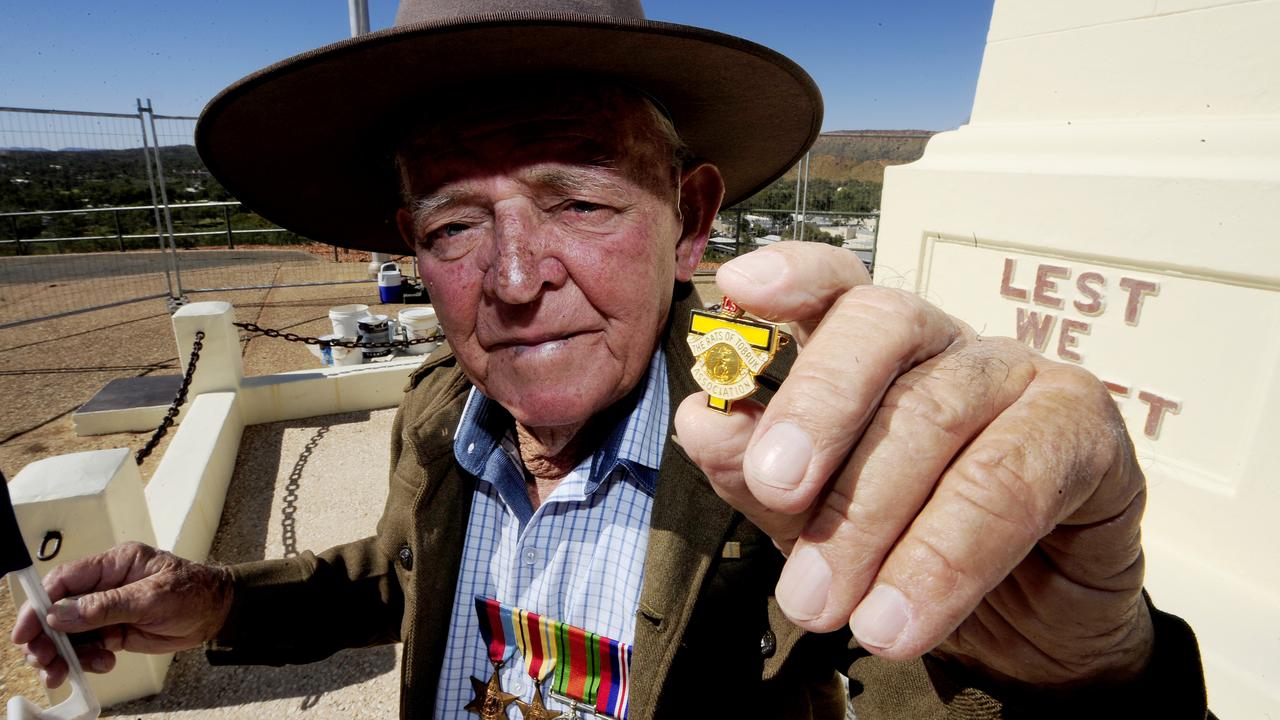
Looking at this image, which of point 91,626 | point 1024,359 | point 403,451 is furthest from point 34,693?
point 1024,359

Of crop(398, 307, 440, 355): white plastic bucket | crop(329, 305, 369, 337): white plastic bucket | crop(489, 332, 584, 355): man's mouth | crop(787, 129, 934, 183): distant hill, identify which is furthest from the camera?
crop(787, 129, 934, 183): distant hill

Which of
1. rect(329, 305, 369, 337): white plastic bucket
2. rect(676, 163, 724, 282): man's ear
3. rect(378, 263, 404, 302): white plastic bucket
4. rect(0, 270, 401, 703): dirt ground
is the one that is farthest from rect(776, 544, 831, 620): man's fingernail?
rect(378, 263, 404, 302): white plastic bucket

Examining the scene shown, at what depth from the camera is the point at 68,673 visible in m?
1.51

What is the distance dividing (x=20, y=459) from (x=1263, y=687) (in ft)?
26.2

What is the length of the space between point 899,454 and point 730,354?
0.23 meters

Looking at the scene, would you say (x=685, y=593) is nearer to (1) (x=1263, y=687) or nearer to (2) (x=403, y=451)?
(2) (x=403, y=451)

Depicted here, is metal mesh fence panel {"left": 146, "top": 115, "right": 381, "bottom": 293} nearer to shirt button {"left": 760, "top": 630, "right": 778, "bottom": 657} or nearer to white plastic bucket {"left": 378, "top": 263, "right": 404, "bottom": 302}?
white plastic bucket {"left": 378, "top": 263, "right": 404, "bottom": 302}

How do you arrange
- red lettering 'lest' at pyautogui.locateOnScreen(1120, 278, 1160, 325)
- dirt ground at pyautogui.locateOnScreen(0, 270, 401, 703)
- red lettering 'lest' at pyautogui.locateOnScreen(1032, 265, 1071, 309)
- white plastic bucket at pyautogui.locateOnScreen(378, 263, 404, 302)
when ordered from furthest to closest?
white plastic bucket at pyautogui.locateOnScreen(378, 263, 404, 302) → dirt ground at pyautogui.locateOnScreen(0, 270, 401, 703) → red lettering 'lest' at pyautogui.locateOnScreen(1032, 265, 1071, 309) → red lettering 'lest' at pyautogui.locateOnScreen(1120, 278, 1160, 325)

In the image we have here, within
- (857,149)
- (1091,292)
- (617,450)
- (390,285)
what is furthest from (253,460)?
(857,149)

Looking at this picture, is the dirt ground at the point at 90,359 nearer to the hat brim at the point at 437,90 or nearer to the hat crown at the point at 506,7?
the hat brim at the point at 437,90

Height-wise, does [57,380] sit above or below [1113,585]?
below

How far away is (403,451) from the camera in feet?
6.23

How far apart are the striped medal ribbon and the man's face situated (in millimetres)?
526

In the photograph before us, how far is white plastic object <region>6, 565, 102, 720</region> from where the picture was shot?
4.50 ft
